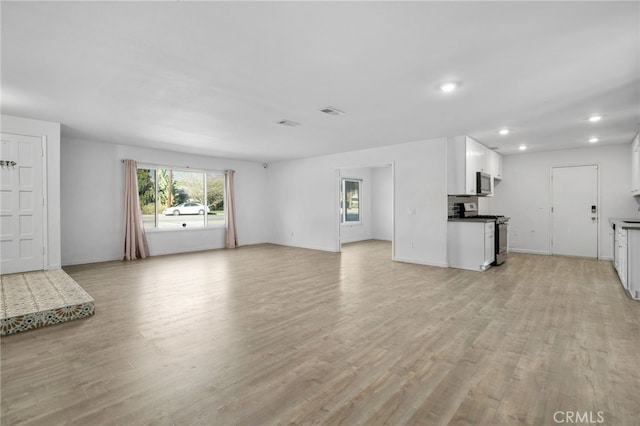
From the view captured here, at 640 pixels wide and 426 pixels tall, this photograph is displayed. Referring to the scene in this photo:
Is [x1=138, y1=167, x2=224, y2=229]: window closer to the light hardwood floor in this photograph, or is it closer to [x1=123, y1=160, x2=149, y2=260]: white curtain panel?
[x1=123, y1=160, x2=149, y2=260]: white curtain panel

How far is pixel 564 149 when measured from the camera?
23.8 ft

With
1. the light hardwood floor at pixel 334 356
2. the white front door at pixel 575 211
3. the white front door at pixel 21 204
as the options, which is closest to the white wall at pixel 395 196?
the light hardwood floor at pixel 334 356

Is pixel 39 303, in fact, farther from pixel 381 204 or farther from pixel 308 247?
pixel 381 204

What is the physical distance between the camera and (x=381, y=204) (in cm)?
1090

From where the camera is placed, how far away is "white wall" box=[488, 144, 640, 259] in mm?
6641

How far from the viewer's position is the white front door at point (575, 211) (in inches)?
273

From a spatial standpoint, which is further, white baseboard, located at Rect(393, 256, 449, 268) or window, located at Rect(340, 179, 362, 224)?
window, located at Rect(340, 179, 362, 224)

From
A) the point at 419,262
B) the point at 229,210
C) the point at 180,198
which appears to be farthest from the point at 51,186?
the point at 419,262

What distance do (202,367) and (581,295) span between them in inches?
191

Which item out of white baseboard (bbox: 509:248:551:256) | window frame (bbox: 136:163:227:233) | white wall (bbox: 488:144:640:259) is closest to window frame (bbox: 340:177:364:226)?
window frame (bbox: 136:163:227:233)

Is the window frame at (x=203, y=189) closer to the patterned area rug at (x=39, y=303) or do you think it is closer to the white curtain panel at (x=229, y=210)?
the white curtain panel at (x=229, y=210)

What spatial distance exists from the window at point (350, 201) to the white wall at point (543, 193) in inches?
160

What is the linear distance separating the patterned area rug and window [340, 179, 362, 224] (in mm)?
7478

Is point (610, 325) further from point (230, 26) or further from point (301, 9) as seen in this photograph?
point (230, 26)
